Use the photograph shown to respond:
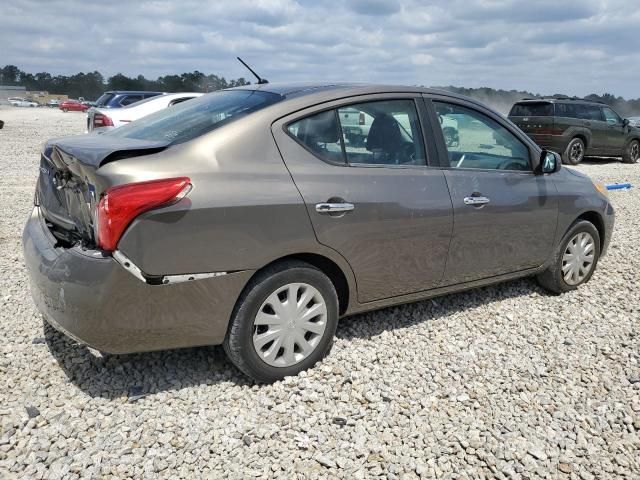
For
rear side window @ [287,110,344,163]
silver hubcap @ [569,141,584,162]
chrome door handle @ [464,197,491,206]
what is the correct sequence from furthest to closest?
1. silver hubcap @ [569,141,584,162]
2. chrome door handle @ [464,197,491,206]
3. rear side window @ [287,110,344,163]

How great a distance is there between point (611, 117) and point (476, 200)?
51.7ft

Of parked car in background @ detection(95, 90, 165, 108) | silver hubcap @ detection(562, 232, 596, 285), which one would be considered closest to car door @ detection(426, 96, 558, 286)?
silver hubcap @ detection(562, 232, 596, 285)

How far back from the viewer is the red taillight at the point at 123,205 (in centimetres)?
264

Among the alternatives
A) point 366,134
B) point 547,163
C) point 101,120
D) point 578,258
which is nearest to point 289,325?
point 366,134

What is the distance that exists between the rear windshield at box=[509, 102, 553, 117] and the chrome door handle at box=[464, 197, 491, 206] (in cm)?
1341

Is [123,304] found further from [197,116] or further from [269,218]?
[197,116]

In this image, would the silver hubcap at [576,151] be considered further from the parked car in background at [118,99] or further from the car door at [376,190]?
the car door at [376,190]

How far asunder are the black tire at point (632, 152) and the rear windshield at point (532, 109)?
3.62 m

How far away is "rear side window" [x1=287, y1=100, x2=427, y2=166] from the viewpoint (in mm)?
3322

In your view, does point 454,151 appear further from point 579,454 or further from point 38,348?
point 38,348

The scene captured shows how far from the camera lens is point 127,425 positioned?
112 inches

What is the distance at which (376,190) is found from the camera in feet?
11.3

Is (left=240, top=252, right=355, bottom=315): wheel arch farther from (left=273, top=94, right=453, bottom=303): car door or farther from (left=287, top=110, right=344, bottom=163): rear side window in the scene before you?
(left=287, top=110, right=344, bottom=163): rear side window

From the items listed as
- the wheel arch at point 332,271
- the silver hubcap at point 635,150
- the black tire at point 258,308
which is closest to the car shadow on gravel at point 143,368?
the black tire at point 258,308
